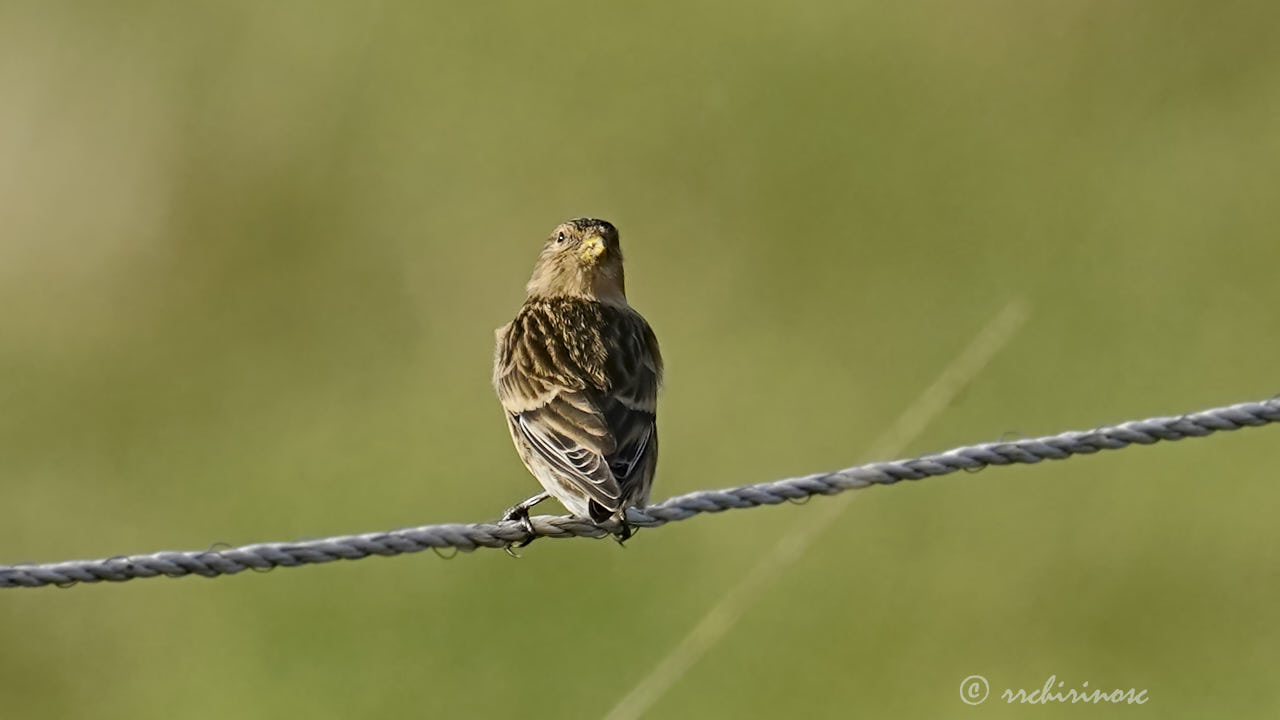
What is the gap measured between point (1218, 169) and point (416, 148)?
16.7 ft

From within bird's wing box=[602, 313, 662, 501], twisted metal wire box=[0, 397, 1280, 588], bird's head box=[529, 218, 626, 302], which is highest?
bird's head box=[529, 218, 626, 302]

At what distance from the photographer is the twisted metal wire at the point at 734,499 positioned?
16.3ft

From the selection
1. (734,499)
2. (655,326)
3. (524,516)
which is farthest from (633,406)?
(655,326)

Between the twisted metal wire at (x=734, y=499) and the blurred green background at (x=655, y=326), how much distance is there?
4.48 meters

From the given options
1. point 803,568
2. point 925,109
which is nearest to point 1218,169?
point 925,109

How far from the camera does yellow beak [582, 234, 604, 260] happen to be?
8.26m

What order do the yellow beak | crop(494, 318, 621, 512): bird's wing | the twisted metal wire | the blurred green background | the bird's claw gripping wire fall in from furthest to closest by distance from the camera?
the blurred green background
the yellow beak
crop(494, 318, 621, 512): bird's wing
the bird's claw gripping wire
the twisted metal wire

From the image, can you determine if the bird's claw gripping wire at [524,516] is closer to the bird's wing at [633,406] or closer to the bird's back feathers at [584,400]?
the bird's back feathers at [584,400]

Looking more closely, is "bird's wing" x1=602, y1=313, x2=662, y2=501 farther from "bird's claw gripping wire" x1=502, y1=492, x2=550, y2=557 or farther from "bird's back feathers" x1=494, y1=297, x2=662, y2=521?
"bird's claw gripping wire" x1=502, y1=492, x2=550, y2=557

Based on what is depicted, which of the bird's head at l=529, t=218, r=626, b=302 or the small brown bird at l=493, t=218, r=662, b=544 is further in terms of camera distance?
the bird's head at l=529, t=218, r=626, b=302

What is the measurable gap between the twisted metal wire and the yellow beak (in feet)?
10.3

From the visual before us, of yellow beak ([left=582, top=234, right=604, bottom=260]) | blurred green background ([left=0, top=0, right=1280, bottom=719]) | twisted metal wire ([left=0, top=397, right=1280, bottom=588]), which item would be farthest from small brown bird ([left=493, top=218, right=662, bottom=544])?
blurred green background ([left=0, top=0, right=1280, bottom=719])

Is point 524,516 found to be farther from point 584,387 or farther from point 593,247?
point 593,247

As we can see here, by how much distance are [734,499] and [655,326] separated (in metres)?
6.94
